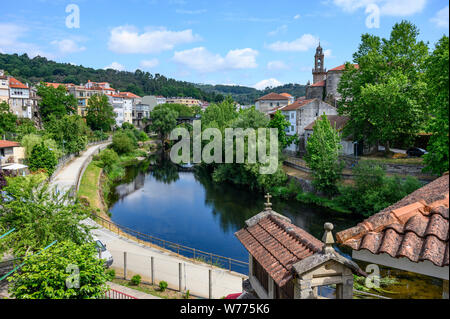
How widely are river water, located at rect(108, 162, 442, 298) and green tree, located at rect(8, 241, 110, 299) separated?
1403 centimetres

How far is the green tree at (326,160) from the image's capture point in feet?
107

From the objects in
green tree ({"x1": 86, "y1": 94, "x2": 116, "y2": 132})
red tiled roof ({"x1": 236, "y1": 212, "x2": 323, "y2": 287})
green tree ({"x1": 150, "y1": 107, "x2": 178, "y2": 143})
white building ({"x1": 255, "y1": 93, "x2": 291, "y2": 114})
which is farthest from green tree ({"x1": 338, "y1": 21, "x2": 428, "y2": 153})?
green tree ({"x1": 86, "y1": 94, "x2": 116, "y2": 132})

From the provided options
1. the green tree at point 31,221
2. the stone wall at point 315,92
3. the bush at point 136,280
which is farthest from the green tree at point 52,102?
the bush at point 136,280

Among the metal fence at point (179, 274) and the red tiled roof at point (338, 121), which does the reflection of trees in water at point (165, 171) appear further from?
the metal fence at point (179, 274)

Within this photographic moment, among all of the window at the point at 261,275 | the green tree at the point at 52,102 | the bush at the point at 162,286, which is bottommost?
the bush at the point at 162,286

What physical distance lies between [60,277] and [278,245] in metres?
5.53

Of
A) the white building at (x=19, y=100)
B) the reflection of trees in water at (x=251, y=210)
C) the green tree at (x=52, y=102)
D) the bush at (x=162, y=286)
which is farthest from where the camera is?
the green tree at (x=52, y=102)

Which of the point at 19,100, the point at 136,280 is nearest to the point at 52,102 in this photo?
the point at 19,100

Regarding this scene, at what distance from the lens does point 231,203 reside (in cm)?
3434

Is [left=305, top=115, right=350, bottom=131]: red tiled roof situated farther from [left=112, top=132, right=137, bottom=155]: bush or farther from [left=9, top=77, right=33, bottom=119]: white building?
[left=9, top=77, right=33, bottom=119]: white building

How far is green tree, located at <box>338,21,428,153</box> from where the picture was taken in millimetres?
29953

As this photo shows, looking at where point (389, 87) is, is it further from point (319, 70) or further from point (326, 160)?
point (319, 70)

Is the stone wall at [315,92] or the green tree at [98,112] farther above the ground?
the stone wall at [315,92]

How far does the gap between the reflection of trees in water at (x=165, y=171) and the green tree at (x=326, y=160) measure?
19920 mm
